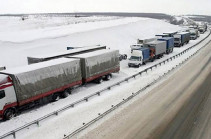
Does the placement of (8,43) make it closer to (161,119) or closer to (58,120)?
(58,120)

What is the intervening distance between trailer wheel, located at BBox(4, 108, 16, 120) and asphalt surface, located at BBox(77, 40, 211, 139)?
7.69 m

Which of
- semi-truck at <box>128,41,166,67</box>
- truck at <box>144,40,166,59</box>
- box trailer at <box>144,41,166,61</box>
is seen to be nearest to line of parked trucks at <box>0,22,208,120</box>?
semi-truck at <box>128,41,166,67</box>

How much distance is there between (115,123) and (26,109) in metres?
9.20

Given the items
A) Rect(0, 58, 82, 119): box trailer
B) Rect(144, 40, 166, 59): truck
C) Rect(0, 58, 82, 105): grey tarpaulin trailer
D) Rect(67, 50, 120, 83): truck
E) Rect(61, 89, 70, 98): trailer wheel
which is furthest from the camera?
Rect(144, 40, 166, 59): truck

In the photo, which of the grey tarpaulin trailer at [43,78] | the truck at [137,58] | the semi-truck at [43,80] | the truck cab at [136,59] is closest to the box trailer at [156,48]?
the truck at [137,58]

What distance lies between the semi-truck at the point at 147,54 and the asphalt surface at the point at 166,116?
10.3 m

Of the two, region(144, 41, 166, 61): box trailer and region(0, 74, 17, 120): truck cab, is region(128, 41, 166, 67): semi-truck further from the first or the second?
region(0, 74, 17, 120): truck cab

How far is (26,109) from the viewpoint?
22500 mm

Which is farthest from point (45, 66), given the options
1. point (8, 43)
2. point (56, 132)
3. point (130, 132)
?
point (8, 43)

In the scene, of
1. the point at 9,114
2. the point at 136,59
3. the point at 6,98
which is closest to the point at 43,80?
the point at 6,98

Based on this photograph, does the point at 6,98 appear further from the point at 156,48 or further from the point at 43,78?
the point at 156,48

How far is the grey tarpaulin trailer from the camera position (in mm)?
20906

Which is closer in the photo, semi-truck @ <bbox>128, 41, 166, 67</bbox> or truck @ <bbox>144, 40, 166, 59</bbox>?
semi-truck @ <bbox>128, 41, 166, 67</bbox>

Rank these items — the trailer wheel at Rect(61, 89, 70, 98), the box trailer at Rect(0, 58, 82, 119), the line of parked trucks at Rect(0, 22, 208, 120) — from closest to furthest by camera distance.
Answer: the box trailer at Rect(0, 58, 82, 119) → the line of parked trucks at Rect(0, 22, 208, 120) → the trailer wheel at Rect(61, 89, 70, 98)
